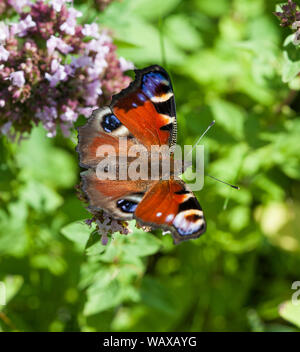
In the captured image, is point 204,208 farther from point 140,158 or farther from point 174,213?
point 174,213

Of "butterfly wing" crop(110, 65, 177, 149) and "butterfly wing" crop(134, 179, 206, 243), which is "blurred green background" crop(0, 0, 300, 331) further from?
"butterfly wing" crop(134, 179, 206, 243)

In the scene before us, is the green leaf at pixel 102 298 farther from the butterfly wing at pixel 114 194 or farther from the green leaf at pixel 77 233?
the butterfly wing at pixel 114 194

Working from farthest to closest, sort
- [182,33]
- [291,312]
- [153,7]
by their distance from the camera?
1. [182,33]
2. [153,7]
3. [291,312]

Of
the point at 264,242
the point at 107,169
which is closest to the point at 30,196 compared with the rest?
the point at 107,169

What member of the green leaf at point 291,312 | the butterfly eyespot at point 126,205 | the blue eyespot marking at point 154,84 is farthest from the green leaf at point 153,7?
the green leaf at point 291,312

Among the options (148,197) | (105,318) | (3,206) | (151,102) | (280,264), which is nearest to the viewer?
(148,197)

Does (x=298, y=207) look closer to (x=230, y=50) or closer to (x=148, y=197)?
(x=230, y=50)

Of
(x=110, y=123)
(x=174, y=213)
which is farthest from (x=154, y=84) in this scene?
(x=174, y=213)
